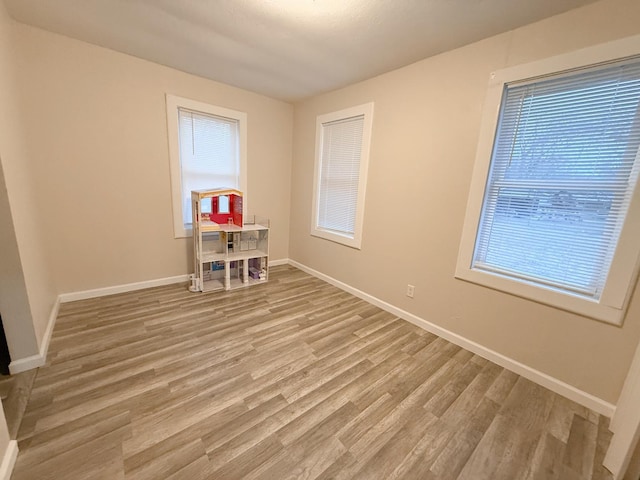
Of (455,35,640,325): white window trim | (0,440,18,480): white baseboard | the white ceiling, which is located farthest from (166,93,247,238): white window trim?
(455,35,640,325): white window trim

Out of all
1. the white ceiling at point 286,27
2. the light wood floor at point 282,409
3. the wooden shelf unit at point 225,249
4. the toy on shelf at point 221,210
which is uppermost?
the white ceiling at point 286,27

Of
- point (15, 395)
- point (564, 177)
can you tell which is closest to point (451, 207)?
point (564, 177)

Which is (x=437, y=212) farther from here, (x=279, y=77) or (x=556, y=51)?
(x=279, y=77)

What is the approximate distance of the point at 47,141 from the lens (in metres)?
2.22

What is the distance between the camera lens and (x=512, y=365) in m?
1.90

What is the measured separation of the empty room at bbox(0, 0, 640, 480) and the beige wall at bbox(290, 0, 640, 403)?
2 cm

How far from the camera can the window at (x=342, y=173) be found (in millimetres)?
2844

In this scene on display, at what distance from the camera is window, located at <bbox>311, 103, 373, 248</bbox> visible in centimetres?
284

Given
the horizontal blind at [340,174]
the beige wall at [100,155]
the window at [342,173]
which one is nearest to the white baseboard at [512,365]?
the window at [342,173]

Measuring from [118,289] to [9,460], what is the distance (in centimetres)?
198

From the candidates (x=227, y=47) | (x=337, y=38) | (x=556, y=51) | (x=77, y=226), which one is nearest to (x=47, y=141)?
(x=77, y=226)

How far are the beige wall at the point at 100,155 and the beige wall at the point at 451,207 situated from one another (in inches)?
79.4

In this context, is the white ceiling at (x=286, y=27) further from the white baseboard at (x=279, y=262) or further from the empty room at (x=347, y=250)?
the white baseboard at (x=279, y=262)

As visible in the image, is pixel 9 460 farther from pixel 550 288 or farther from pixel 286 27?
pixel 550 288
